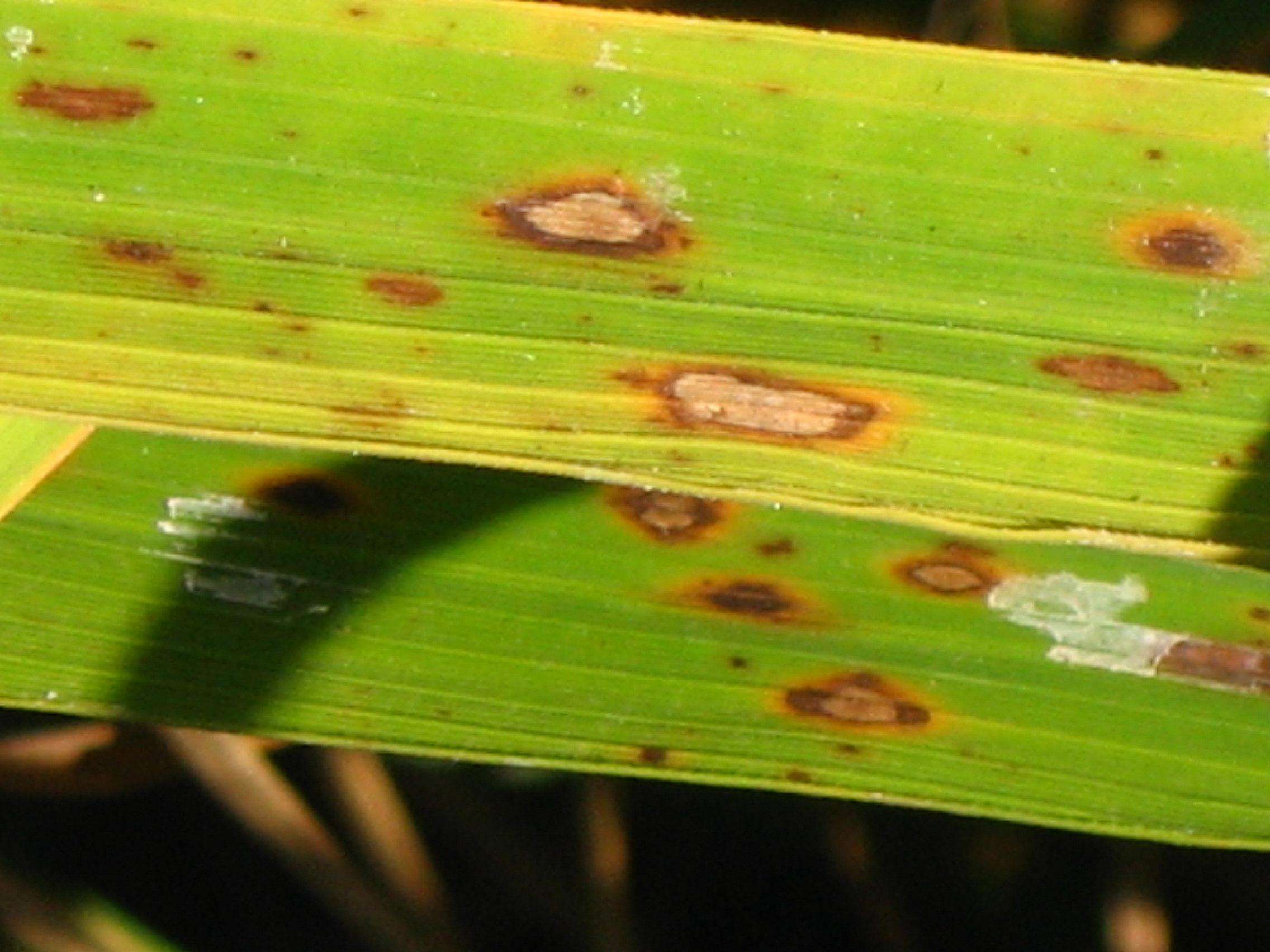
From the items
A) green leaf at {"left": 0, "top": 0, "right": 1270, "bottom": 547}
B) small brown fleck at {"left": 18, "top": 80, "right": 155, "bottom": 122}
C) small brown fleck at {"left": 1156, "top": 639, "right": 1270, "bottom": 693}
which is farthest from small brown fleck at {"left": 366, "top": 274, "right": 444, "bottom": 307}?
small brown fleck at {"left": 1156, "top": 639, "right": 1270, "bottom": 693}

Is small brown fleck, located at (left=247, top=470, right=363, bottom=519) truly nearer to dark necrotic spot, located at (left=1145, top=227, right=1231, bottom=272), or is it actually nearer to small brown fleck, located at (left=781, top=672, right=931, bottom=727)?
small brown fleck, located at (left=781, top=672, right=931, bottom=727)

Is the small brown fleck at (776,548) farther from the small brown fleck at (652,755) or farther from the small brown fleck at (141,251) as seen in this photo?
the small brown fleck at (141,251)

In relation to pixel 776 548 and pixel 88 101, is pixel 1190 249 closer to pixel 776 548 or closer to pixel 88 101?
pixel 776 548

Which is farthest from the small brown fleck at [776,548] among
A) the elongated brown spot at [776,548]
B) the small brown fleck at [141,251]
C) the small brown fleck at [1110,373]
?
the small brown fleck at [141,251]

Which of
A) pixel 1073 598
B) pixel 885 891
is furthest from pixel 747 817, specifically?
pixel 1073 598

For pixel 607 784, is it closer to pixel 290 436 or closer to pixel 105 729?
pixel 105 729
